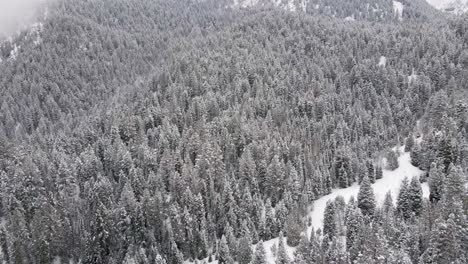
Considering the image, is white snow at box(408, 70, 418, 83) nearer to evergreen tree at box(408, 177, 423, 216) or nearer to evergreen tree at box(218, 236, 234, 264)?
evergreen tree at box(408, 177, 423, 216)

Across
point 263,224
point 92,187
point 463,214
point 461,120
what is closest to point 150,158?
point 92,187

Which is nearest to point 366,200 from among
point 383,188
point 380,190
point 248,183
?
point 380,190

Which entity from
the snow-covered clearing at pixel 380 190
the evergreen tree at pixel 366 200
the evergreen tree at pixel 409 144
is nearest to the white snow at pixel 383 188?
the snow-covered clearing at pixel 380 190

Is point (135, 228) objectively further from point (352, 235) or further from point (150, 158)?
point (352, 235)

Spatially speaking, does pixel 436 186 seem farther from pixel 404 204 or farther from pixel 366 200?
pixel 366 200

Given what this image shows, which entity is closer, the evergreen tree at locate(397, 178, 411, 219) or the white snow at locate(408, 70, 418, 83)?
the evergreen tree at locate(397, 178, 411, 219)

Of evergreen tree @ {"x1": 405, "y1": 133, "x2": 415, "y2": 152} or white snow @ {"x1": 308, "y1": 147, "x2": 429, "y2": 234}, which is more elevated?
evergreen tree @ {"x1": 405, "y1": 133, "x2": 415, "y2": 152}

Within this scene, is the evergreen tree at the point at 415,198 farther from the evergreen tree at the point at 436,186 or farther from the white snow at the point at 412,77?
the white snow at the point at 412,77

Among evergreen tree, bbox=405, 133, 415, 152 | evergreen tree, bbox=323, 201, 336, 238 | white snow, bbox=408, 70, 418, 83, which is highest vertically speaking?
white snow, bbox=408, 70, 418, 83

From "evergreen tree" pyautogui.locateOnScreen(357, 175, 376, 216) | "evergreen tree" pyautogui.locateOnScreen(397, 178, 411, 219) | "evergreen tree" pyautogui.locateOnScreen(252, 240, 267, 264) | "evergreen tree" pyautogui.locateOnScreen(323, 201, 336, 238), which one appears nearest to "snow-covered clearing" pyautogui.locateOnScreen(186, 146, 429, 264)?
"evergreen tree" pyautogui.locateOnScreen(323, 201, 336, 238)
